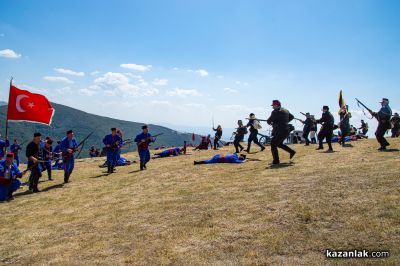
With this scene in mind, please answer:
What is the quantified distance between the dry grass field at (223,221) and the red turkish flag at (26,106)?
570 cm

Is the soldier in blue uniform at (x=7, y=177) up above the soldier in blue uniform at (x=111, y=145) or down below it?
below

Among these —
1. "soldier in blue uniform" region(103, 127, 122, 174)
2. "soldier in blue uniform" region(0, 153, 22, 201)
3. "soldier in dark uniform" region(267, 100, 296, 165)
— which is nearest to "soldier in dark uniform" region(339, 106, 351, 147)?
"soldier in dark uniform" region(267, 100, 296, 165)

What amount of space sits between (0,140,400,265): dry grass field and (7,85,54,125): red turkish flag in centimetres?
570

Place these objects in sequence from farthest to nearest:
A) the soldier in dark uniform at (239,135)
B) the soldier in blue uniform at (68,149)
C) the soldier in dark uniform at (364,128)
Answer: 1. the soldier in dark uniform at (364,128)
2. the soldier in dark uniform at (239,135)
3. the soldier in blue uniform at (68,149)

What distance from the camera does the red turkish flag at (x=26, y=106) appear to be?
15977 millimetres

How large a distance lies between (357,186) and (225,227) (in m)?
3.97

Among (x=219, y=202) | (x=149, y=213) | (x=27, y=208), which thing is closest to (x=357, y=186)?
(x=219, y=202)

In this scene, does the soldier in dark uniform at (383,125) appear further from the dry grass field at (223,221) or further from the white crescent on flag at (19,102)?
the white crescent on flag at (19,102)

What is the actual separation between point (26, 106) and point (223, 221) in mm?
13625

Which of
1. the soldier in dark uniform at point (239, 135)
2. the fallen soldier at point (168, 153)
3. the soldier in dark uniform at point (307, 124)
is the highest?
the soldier in dark uniform at point (307, 124)

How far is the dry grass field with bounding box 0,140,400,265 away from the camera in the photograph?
18.2ft

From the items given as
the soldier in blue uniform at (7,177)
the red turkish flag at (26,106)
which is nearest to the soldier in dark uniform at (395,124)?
the red turkish flag at (26,106)

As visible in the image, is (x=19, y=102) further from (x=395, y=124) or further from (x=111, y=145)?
(x=395, y=124)

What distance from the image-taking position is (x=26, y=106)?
53.9 ft
